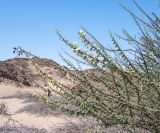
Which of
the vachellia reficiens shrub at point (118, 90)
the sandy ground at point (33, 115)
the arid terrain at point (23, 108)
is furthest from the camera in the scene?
the sandy ground at point (33, 115)

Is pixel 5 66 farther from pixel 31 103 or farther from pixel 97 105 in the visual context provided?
pixel 97 105

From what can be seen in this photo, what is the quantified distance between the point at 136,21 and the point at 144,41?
45 cm

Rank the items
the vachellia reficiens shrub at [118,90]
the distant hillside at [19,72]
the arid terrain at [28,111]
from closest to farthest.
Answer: the vachellia reficiens shrub at [118,90]
the arid terrain at [28,111]
the distant hillside at [19,72]

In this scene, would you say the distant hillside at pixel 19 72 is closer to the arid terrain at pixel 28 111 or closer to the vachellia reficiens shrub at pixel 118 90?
the arid terrain at pixel 28 111

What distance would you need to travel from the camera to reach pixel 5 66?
15.1m

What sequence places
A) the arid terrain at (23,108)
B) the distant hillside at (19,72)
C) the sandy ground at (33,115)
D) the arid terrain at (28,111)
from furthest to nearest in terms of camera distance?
the distant hillside at (19,72)
the sandy ground at (33,115)
the arid terrain at (23,108)
the arid terrain at (28,111)

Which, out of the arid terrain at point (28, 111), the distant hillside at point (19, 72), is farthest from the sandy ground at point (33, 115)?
the distant hillside at point (19, 72)

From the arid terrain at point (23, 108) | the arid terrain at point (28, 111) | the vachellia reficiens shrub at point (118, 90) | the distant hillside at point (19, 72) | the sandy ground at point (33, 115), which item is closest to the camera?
the vachellia reficiens shrub at point (118, 90)

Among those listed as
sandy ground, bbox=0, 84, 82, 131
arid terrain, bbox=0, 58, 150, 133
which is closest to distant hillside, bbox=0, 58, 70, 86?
arid terrain, bbox=0, 58, 150, 133

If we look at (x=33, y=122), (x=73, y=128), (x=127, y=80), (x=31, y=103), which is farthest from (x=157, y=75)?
(x=31, y=103)

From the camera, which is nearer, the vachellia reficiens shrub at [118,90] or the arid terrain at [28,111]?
the vachellia reficiens shrub at [118,90]

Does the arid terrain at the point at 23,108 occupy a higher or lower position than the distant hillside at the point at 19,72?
lower

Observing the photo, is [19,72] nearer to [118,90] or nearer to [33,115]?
[33,115]

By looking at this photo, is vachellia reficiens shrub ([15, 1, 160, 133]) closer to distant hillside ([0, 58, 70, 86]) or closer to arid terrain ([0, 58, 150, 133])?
arid terrain ([0, 58, 150, 133])
